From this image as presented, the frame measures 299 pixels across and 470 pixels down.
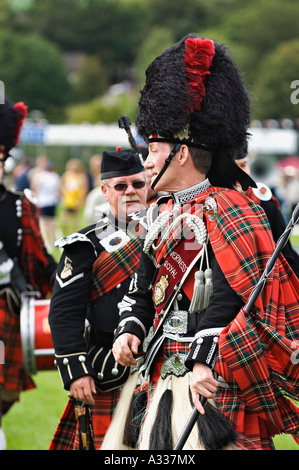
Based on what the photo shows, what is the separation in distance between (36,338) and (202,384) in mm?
2297

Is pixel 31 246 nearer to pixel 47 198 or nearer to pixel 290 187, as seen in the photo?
pixel 47 198

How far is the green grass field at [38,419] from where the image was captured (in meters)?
6.03

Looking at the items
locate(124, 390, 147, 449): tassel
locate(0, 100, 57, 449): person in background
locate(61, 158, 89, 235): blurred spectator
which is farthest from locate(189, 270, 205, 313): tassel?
locate(61, 158, 89, 235): blurred spectator

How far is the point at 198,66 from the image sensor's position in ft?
11.0

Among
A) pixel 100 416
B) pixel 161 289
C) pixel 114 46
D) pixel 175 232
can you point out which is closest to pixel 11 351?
pixel 100 416

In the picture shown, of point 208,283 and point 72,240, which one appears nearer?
point 208,283

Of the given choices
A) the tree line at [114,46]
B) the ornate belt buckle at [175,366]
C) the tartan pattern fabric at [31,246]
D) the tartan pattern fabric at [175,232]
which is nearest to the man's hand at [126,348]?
the ornate belt buckle at [175,366]

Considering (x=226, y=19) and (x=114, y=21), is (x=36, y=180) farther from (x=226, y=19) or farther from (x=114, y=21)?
(x=114, y=21)

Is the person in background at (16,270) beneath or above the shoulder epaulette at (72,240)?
beneath

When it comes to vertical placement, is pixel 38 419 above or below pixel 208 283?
below

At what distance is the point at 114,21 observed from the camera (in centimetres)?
8625

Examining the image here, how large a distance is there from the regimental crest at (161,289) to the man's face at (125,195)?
1020mm

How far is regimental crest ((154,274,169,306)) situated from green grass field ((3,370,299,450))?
2604 millimetres

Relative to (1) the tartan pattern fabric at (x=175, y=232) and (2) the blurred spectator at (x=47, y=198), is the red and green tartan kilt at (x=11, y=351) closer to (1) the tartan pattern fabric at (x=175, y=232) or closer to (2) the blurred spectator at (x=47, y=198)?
(1) the tartan pattern fabric at (x=175, y=232)
